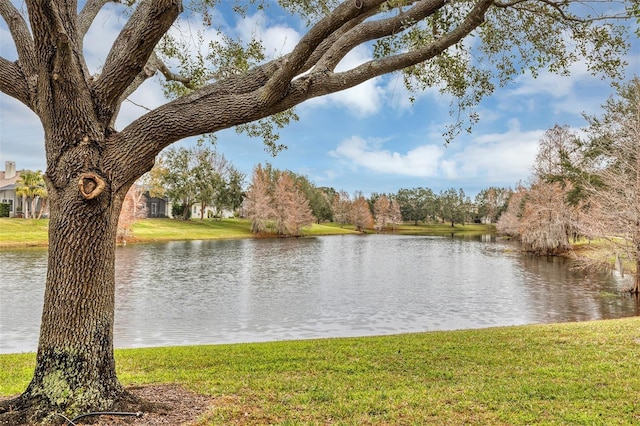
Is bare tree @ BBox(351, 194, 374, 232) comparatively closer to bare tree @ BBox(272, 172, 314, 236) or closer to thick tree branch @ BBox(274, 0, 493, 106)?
bare tree @ BBox(272, 172, 314, 236)

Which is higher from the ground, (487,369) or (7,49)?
(7,49)

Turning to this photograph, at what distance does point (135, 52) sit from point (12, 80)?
127 centimetres

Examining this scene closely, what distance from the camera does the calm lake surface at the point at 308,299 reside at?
1151 centimetres

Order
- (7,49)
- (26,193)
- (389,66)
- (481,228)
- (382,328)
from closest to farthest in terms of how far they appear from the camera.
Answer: (389,66) → (7,49) → (382,328) → (26,193) → (481,228)

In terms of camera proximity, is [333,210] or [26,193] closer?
[26,193]

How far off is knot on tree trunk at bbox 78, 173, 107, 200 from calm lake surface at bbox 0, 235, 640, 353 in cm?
725

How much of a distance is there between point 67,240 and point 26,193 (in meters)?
49.2

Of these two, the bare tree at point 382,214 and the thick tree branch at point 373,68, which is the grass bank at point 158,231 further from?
the thick tree branch at point 373,68

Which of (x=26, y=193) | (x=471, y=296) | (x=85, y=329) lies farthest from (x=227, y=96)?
(x=26, y=193)

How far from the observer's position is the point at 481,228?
328 feet

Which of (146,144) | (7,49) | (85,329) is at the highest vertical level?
(7,49)

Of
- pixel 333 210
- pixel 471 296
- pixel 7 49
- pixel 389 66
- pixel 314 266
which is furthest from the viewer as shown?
pixel 333 210

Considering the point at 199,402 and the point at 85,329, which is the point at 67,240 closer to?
the point at 85,329

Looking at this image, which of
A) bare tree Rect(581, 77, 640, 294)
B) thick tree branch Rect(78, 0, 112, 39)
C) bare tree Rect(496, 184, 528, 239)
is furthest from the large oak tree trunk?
bare tree Rect(496, 184, 528, 239)
